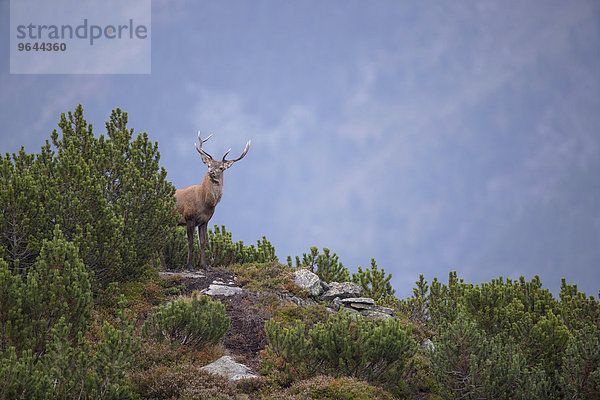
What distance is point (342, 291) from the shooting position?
14.6 metres

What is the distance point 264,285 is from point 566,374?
27.0 feet

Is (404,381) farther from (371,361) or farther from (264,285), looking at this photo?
(264,285)

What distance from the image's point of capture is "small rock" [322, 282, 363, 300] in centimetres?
1447

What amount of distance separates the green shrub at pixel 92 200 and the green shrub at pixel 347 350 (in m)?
4.48

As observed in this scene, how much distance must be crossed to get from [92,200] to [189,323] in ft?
12.3

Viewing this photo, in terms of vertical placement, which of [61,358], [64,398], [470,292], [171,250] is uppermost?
[171,250]

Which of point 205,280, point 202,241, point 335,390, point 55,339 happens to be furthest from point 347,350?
point 202,241

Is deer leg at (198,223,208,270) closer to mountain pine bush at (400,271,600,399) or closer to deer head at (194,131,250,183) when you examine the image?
deer head at (194,131,250,183)

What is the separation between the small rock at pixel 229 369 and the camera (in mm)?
8509

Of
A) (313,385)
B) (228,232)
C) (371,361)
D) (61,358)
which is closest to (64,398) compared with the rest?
(61,358)

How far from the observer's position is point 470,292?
1062 centimetres

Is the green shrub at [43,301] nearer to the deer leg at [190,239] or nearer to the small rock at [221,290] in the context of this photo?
the small rock at [221,290]

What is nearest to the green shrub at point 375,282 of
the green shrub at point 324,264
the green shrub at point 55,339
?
the green shrub at point 324,264

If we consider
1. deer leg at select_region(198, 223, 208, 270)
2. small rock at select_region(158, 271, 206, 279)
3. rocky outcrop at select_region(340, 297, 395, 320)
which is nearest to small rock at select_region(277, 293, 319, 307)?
rocky outcrop at select_region(340, 297, 395, 320)
